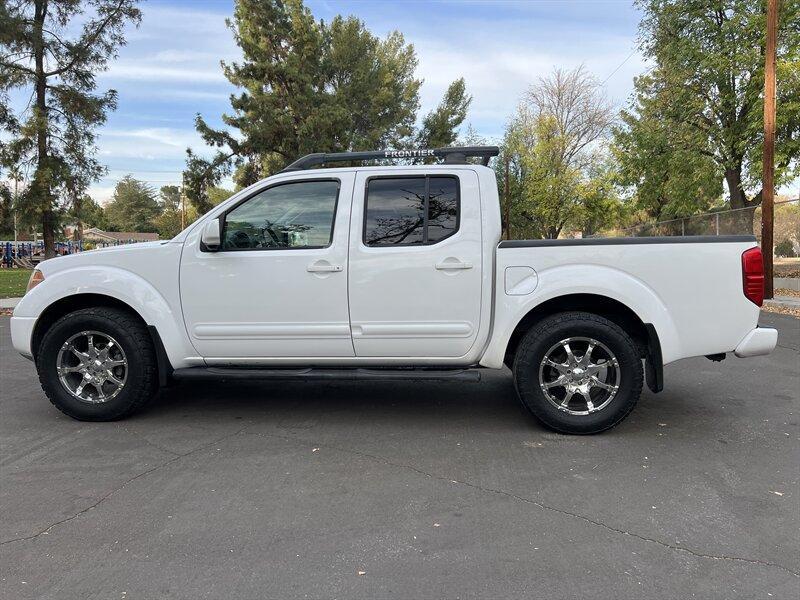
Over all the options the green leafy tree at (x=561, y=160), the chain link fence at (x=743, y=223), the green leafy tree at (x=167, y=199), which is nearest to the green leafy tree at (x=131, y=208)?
the green leafy tree at (x=167, y=199)

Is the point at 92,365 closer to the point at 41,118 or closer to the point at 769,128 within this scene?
the point at 769,128

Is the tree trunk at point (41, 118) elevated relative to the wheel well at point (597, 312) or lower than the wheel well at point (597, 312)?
elevated

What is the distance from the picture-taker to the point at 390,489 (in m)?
3.53

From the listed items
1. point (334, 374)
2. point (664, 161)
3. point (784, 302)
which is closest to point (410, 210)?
point (334, 374)

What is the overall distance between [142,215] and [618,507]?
141m

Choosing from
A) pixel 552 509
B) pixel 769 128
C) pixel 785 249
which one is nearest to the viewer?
pixel 552 509

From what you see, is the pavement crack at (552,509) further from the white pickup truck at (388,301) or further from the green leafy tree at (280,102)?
the green leafy tree at (280,102)

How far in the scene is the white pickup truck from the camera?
4312 mm

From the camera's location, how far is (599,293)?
14.1ft

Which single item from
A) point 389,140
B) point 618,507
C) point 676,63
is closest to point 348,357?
point 618,507

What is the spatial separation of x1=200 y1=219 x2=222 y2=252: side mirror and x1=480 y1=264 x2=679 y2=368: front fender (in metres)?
2.15

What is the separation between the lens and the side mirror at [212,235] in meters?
4.50

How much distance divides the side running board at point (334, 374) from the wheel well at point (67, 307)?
70 centimetres

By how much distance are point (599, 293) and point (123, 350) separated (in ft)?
12.0
